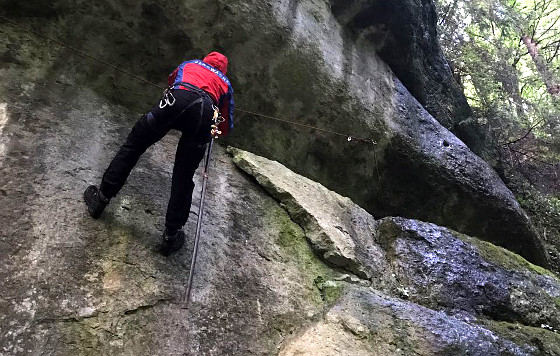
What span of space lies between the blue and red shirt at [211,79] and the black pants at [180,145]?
219 millimetres

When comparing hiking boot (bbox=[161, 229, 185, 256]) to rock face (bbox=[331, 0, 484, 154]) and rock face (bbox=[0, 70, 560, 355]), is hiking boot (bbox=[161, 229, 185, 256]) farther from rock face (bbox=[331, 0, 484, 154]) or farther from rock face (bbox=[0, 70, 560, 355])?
rock face (bbox=[331, 0, 484, 154])

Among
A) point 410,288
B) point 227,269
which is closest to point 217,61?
point 227,269

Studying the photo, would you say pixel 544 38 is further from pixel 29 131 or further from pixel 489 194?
pixel 29 131

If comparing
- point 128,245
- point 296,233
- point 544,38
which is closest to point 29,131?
point 128,245

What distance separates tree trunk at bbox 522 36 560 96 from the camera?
1347 cm

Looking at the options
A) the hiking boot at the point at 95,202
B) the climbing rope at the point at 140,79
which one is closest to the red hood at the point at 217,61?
the climbing rope at the point at 140,79

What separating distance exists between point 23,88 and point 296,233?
367cm

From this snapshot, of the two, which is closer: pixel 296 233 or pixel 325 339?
pixel 325 339

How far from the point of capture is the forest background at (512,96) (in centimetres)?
996

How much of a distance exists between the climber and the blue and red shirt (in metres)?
0.03

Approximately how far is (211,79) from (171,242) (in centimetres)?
174

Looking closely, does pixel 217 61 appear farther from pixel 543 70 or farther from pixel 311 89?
pixel 543 70

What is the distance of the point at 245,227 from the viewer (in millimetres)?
5410

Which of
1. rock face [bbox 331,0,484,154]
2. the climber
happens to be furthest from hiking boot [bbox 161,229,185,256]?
rock face [bbox 331,0,484,154]
